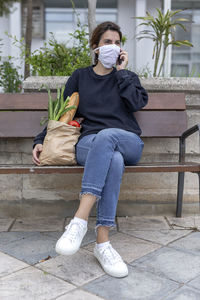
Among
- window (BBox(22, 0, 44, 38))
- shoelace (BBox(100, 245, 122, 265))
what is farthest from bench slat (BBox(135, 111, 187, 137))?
window (BBox(22, 0, 44, 38))

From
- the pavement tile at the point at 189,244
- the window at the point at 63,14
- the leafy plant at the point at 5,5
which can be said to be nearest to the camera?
the pavement tile at the point at 189,244

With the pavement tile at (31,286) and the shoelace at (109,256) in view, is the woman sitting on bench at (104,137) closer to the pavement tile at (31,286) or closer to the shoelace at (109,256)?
the shoelace at (109,256)

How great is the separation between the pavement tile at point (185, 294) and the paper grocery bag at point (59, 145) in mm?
1030

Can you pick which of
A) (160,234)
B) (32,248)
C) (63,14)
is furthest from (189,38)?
(32,248)

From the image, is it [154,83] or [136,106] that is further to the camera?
[154,83]

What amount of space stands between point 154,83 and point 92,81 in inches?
24.0

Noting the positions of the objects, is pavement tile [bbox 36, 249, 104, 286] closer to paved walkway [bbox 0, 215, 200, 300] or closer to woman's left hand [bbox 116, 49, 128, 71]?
paved walkway [bbox 0, 215, 200, 300]

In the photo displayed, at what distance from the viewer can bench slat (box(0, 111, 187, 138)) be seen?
268cm

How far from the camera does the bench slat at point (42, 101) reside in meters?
2.70

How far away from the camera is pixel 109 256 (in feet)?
6.35

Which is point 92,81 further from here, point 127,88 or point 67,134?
point 67,134

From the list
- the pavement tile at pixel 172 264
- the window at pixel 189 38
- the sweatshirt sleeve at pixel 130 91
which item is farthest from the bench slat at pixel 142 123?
the window at pixel 189 38

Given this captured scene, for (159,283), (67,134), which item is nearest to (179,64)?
(67,134)

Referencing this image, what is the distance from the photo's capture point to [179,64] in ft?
32.5
